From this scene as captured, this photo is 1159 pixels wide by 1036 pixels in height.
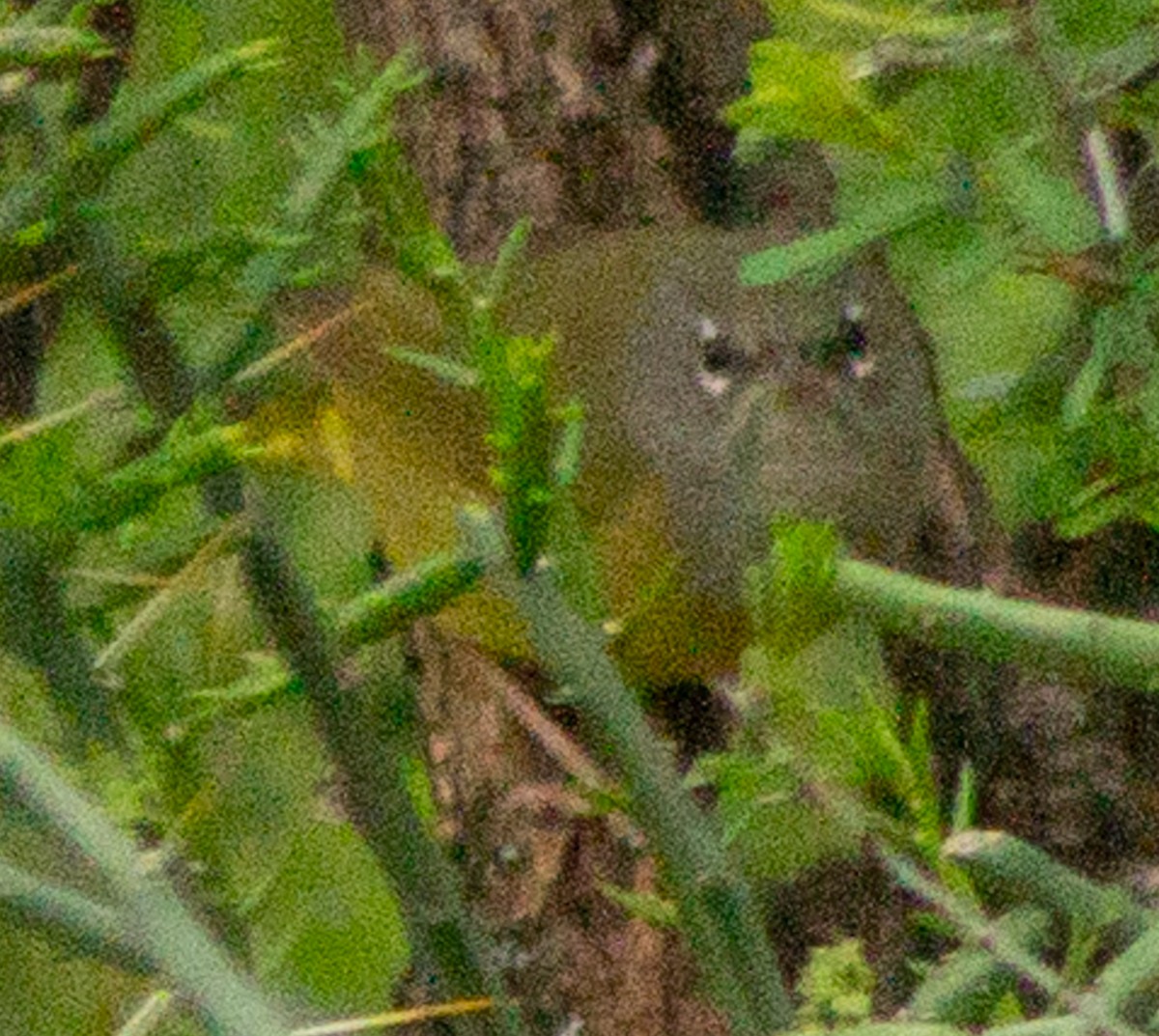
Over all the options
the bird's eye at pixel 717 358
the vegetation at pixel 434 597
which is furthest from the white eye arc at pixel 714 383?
the vegetation at pixel 434 597

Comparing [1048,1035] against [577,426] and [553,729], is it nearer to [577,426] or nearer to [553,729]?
[577,426]

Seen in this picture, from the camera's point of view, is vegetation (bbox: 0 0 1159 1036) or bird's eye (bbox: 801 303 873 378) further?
bird's eye (bbox: 801 303 873 378)

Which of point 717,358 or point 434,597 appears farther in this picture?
point 717,358

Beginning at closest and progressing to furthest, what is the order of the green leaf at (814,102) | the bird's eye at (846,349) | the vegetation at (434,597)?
the vegetation at (434,597) → the green leaf at (814,102) → the bird's eye at (846,349)

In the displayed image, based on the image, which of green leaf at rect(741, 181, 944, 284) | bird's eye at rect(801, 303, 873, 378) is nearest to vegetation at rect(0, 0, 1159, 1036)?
green leaf at rect(741, 181, 944, 284)

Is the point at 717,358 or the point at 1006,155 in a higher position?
the point at 1006,155

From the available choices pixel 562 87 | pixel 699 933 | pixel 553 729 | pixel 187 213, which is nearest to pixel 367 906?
pixel 699 933

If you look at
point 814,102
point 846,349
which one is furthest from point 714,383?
point 814,102

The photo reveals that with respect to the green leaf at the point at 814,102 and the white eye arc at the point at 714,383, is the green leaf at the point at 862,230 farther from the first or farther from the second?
the white eye arc at the point at 714,383

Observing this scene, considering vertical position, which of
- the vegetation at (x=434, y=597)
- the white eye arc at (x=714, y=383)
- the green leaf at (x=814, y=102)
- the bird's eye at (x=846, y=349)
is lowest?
the white eye arc at (x=714, y=383)

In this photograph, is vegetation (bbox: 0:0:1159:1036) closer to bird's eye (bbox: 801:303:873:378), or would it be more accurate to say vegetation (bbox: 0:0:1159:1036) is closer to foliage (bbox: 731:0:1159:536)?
foliage (bbox: 731:0:1159:536)

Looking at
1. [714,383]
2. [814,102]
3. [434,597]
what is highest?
[814,102]

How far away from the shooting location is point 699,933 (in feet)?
2.81

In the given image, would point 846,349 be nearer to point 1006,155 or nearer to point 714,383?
point 714,383
